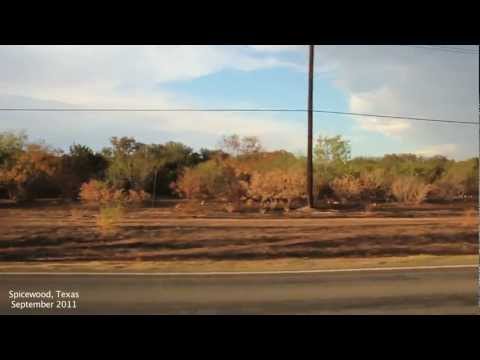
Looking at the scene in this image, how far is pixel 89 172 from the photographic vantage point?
6340 mm

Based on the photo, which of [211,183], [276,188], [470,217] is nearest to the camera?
[470,217]

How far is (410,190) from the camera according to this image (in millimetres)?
7840

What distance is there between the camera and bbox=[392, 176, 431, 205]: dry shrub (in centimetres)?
773

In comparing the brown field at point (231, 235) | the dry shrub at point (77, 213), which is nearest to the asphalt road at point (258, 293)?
the brown field at point (231, 235)

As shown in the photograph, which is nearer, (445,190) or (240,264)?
(240,264)

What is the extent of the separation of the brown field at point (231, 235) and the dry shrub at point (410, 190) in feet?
1.01

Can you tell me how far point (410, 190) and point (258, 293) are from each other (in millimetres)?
4220

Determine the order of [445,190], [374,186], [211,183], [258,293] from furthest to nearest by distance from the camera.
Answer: [374,186], [445,190], [211,183], [258,293]

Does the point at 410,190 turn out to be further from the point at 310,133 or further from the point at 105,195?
Answer: the point at 105,195

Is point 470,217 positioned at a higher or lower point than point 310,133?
lower

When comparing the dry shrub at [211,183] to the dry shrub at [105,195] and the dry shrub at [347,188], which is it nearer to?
the dry shrub at [105,195]

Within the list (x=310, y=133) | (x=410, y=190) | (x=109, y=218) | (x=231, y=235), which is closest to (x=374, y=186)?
(x=410, y=190)

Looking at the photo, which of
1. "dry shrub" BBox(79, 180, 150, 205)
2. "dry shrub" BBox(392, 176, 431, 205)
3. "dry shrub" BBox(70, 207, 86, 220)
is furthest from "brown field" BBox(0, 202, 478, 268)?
"dry shrub" BBox(392, 176, 431, 205)

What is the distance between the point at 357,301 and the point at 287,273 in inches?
48.0
